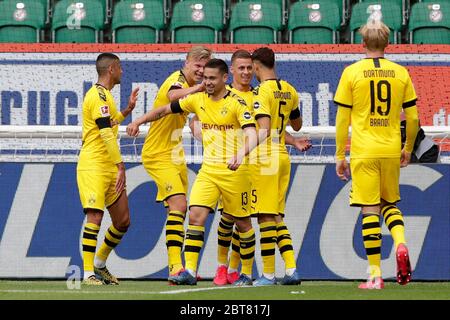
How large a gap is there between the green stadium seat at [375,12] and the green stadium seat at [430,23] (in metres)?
0.18

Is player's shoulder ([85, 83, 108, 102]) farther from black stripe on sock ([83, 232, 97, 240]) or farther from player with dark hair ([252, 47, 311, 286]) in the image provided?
player with dark hair ([252, 47, 311, 286])

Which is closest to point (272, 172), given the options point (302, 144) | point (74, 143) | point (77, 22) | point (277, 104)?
point (302, 144)

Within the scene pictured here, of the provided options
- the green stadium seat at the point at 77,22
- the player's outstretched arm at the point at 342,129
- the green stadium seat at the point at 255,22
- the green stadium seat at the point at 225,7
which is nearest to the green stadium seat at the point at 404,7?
the green stadium seat at the point at 255,22

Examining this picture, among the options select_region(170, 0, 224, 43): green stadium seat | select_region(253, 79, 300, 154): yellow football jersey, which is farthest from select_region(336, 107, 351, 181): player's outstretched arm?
select_region(170, 0, 224, 43): green stadium seat

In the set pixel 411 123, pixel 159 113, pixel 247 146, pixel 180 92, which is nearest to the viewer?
pixel 411 123

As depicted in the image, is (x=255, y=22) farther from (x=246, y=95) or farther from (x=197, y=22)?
(x=246, y=95)

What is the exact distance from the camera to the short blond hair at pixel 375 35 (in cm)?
821

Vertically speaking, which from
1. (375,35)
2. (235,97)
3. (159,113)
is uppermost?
(375,35)

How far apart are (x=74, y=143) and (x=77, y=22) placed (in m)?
3.89

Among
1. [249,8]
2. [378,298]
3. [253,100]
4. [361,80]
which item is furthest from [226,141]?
[249,8]

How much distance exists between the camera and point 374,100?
8234 mm

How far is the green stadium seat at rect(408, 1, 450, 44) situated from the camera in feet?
49.4

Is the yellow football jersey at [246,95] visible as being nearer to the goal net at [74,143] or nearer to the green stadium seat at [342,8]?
the goal net at [74,143]

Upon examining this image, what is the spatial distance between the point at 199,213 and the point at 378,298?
1.98m
